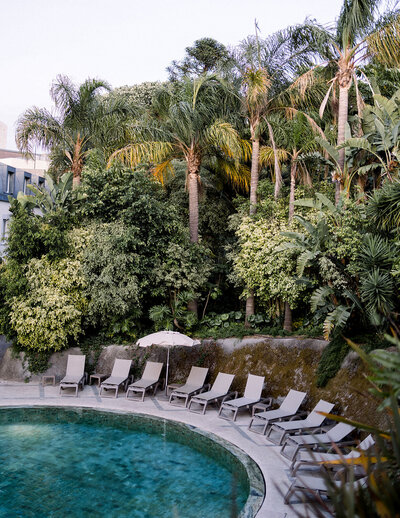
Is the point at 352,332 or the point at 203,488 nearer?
the point at 203,488

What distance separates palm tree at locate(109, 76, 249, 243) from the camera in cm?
1780

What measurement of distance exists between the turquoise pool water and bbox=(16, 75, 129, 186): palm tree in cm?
1133

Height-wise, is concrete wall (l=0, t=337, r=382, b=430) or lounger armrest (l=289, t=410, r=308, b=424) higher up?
concrete wall (l=0, t=337, r=382, b=430)

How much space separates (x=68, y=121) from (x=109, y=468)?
14.8 metres

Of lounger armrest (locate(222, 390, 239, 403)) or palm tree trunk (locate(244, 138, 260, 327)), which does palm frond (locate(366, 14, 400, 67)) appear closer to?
palm tree trunk (locate(244, 138, 260, 327))

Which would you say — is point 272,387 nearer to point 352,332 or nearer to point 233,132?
point 352,332

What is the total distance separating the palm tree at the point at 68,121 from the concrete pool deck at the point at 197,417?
9.46m

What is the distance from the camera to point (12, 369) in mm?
17000

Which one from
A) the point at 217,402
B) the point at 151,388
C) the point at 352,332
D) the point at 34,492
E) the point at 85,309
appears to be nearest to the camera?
the point at 34,492

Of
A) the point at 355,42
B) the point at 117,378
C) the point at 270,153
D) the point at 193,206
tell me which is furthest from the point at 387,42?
the point at 117,378

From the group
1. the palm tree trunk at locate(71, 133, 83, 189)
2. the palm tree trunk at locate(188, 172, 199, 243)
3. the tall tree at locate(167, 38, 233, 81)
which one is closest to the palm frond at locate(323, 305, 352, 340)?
the palm tree trunk at locate(188, 172, 199, 243)

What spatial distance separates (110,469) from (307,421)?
4.66 meters

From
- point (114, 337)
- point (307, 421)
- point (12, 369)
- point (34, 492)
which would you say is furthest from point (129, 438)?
point (12, 369)

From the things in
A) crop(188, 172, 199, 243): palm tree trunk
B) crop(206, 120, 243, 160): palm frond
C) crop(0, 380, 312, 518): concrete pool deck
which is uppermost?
crop(206, 120, 243, 160): palm frond
